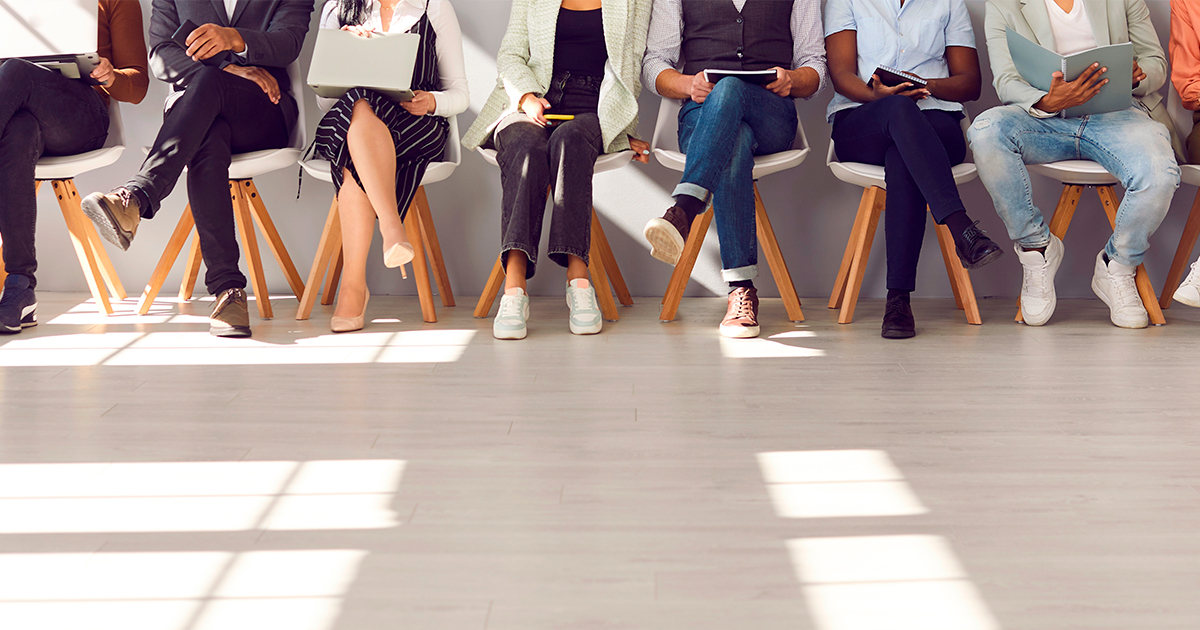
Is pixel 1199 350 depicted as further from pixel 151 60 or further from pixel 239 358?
pixel 151 60

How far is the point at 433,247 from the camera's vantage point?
3.32 meters

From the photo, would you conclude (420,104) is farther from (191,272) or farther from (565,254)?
(191,272)

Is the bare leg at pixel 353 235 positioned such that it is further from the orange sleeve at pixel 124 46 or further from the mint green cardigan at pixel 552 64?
the orange sleeve at pixel 124 46

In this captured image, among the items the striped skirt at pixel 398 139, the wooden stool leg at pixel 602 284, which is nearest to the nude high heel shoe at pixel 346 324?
the striped skirt at pixel 398 139

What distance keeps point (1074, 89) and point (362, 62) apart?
2130 millimetres

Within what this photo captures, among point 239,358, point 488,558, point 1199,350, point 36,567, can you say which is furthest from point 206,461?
point 1199,350

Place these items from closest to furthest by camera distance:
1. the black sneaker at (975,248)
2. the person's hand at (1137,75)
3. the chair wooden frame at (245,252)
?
the black sneaker at (975,248) → the person's hand at (1137,75) → the chair wooden frame at (245,252)

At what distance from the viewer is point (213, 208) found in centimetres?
281

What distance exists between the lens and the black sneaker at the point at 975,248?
2.60 m

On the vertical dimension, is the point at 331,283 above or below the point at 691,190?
below

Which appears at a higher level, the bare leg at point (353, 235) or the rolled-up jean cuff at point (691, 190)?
the rolled-up jean cuff at point (691, 190)

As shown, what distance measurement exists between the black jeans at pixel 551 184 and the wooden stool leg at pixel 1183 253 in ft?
6.36

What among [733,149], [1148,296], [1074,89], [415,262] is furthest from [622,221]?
[1148,296]

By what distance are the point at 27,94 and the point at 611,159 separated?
1783 millimetres
